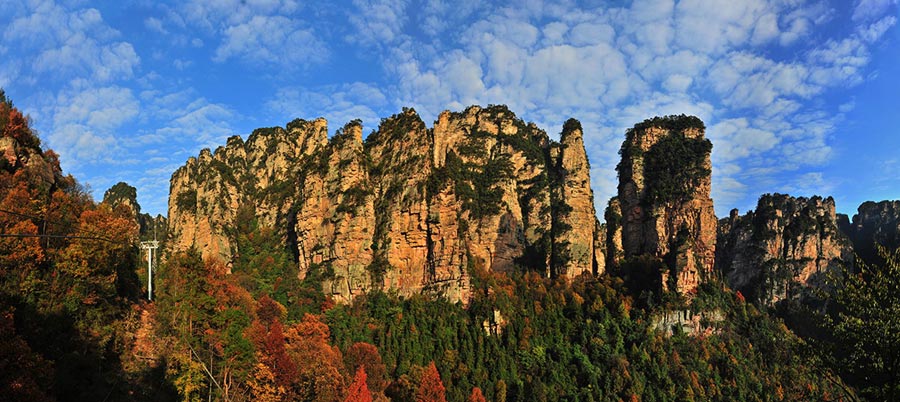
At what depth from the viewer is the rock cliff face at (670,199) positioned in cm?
8825

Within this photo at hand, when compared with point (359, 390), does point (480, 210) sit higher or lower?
higher

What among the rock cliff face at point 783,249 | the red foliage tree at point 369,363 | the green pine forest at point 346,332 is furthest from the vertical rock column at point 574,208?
the red foliage tree at point 369,363

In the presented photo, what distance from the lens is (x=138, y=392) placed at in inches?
1342

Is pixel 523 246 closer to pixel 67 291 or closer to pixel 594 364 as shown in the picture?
pixel 594 364

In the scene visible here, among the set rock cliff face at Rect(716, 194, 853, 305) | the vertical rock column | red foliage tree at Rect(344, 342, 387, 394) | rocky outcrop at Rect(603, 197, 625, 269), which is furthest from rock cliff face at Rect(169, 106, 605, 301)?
rock cliff face at Rect(716, 194, 853, 305)

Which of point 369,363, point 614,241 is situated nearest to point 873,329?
point 369,363

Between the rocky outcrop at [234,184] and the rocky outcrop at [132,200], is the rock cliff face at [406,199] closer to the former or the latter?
the rocky outcrop at [234,184]

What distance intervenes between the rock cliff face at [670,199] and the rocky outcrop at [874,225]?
189 ft

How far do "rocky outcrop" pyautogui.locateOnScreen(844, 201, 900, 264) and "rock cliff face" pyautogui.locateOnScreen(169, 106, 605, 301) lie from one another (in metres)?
73.4

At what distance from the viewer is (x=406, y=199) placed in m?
93.0

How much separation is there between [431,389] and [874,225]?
13140 cm

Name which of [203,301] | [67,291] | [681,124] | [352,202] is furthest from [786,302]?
[67,291]

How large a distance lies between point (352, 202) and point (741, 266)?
79407 millimetres

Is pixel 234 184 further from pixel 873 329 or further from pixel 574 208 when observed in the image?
pixel 873 329
